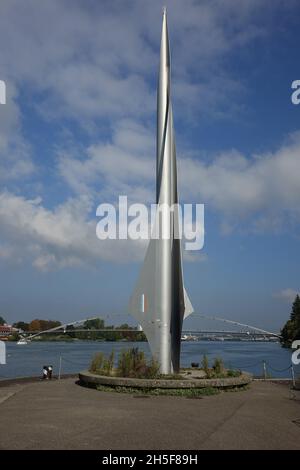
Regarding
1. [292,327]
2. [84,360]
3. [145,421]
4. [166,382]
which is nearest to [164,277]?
[166,382]

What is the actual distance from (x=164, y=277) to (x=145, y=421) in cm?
813

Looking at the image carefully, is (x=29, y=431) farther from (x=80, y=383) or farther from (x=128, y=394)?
(x=80, y=383)

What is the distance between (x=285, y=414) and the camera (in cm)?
1061

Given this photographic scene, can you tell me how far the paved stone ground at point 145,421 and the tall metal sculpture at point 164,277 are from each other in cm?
379

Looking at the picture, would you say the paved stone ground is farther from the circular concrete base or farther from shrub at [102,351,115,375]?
shrub at [102,351,115,375]

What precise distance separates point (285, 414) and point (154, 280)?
7.67m

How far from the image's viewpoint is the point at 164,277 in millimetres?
17078

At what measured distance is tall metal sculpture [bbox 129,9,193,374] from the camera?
16922 mm

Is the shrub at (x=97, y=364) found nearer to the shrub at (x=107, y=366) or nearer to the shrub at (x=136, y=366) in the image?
the shrub at (x=107, y=366)

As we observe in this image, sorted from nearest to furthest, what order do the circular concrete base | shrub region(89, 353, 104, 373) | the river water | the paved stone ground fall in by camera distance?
1. the paved stone ground
2. the circular concrete base
3. shrub region(89, 353, 104, 373)
4. the river water

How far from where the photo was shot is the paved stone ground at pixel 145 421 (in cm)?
749

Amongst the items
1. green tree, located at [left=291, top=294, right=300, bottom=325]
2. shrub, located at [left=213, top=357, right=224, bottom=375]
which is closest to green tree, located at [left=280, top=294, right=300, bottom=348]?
green tree, located at [left=291, top=294, right=300, bottom=325]

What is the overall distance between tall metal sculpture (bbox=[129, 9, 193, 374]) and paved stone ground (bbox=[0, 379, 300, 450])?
3.79 m
